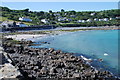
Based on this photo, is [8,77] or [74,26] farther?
[74,26]

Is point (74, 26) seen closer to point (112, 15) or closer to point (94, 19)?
point (94, 19)

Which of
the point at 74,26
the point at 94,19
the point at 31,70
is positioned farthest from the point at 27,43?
the point at 94,19

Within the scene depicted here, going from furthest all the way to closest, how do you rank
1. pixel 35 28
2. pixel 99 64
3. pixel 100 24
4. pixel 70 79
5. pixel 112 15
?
pixel 112 15 → pixel 100 24 → pixel 35 28 → pixel 99 64 → pixel 70 79

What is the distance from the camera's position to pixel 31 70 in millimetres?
24281

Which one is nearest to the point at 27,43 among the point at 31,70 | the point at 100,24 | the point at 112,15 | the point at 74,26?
the point at 31,70

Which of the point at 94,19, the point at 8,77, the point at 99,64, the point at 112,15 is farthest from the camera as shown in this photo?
the point at 112,15

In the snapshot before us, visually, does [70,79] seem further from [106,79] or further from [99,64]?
[99,64]

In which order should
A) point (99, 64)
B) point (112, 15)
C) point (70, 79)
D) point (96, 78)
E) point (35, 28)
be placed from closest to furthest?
point (70, 79) → point (96, 78) → point (99, 64) → point (35, 28) → point (112, 15)

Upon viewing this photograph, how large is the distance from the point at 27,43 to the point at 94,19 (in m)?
98.4

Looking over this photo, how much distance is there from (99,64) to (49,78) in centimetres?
1255

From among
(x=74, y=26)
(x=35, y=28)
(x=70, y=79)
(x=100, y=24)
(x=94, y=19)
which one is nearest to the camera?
(x=70, y=79)

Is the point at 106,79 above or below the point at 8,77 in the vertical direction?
below

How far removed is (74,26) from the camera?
114 metres

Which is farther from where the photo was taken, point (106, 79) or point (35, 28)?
point (35, 28)
